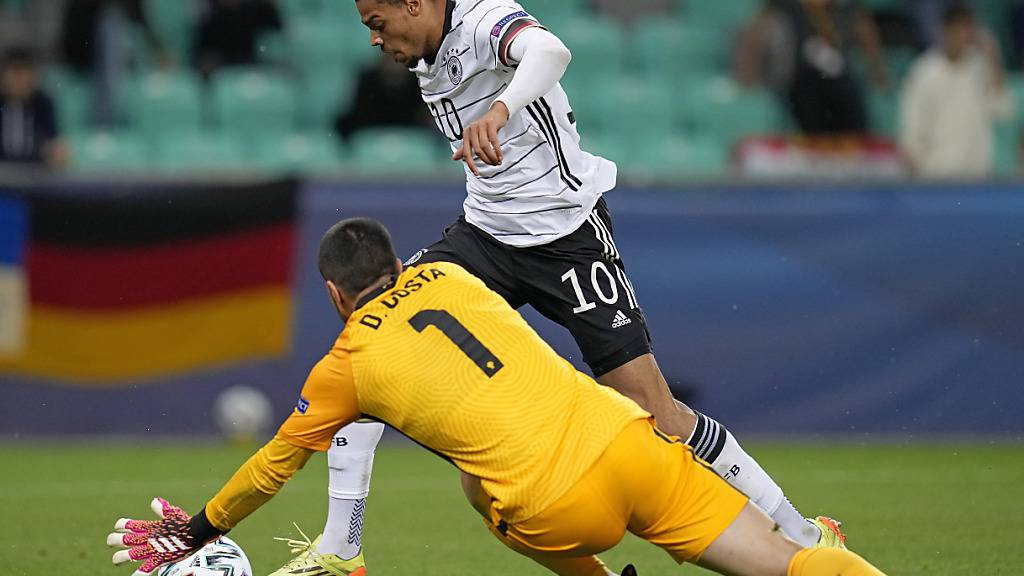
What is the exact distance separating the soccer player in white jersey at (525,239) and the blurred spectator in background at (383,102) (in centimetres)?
620

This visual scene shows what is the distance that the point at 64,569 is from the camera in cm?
549

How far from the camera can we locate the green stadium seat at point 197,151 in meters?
12.1

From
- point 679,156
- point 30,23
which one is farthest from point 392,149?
point 30,23

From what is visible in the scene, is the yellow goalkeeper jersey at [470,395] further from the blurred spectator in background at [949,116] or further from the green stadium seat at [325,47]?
the green stadium seat at [325,47]

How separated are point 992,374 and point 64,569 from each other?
20.9ft

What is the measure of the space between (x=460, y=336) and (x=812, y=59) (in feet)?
29.1

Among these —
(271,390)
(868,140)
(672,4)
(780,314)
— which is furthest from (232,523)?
(672,4)

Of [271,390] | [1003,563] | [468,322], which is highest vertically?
[468,322]

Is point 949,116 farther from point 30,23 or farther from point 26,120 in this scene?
point 30,23

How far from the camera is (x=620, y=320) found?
5219mm

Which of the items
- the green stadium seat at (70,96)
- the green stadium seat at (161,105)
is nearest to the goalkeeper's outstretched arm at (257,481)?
the green stadium seat at (161,105)

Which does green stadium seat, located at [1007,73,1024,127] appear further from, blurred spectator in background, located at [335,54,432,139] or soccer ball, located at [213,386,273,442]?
soccer ball, located at [213,386,273,442]

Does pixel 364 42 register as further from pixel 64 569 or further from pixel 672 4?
pixel 64 569

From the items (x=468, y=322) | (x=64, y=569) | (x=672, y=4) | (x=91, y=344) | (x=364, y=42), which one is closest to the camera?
(x=468, y=322)
